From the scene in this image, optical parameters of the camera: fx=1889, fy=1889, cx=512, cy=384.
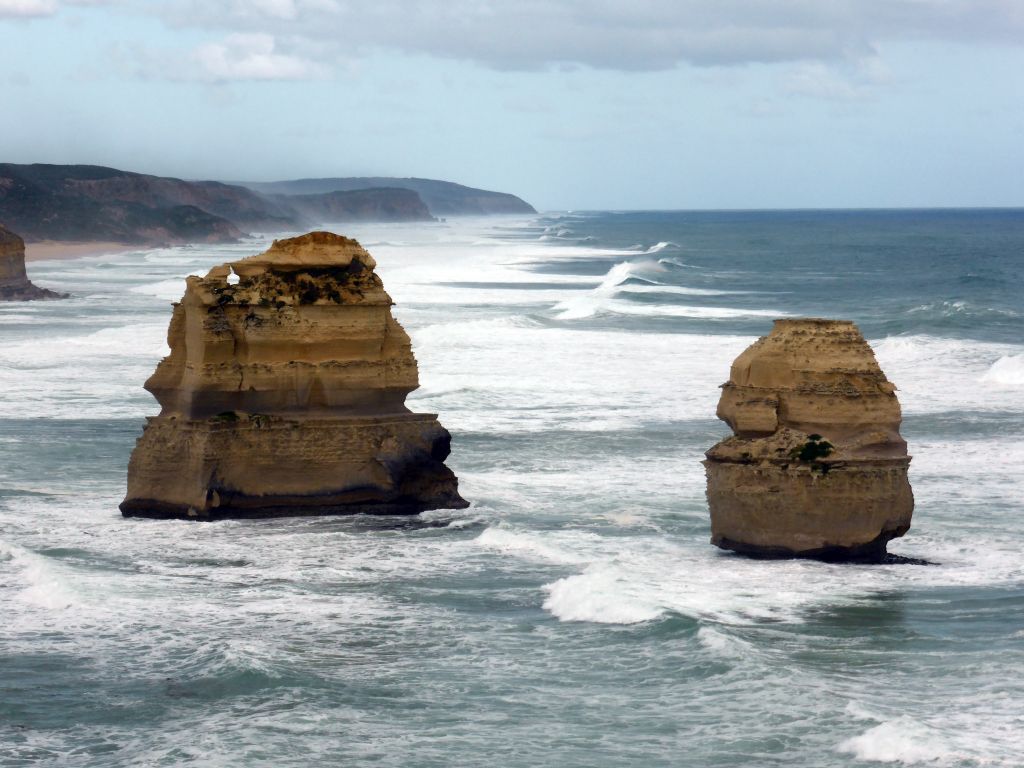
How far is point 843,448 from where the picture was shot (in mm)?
19906

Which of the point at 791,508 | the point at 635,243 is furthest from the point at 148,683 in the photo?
the point at 635,243

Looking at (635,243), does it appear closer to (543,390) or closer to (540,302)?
(540,302)

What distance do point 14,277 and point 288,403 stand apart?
5223 cm

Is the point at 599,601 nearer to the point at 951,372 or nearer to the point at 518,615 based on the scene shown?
the point at 518,615

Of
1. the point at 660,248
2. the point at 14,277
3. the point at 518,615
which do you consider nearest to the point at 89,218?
the point at 660,248

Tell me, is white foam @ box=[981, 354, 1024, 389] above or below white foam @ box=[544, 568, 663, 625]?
above

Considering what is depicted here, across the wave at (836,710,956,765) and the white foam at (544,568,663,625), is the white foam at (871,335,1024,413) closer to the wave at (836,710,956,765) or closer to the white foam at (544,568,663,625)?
the white foam at (544,568,663,625)

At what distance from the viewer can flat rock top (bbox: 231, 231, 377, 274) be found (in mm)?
23297

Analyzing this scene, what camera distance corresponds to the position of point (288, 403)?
76.0ft

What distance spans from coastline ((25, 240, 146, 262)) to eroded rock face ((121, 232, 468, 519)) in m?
100

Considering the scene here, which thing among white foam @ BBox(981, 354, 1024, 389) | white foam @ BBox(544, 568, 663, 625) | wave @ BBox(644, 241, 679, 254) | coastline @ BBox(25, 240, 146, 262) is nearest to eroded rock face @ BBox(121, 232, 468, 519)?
white foam @ BBox(544, 568, 663, 625)

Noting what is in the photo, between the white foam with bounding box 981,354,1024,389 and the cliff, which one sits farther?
the cliff

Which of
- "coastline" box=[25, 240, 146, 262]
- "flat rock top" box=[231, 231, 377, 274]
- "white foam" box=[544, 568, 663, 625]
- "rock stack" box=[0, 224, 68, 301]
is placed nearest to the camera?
"white foam" box=[544, 568, 663, 625]

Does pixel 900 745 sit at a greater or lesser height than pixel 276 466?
lesser
